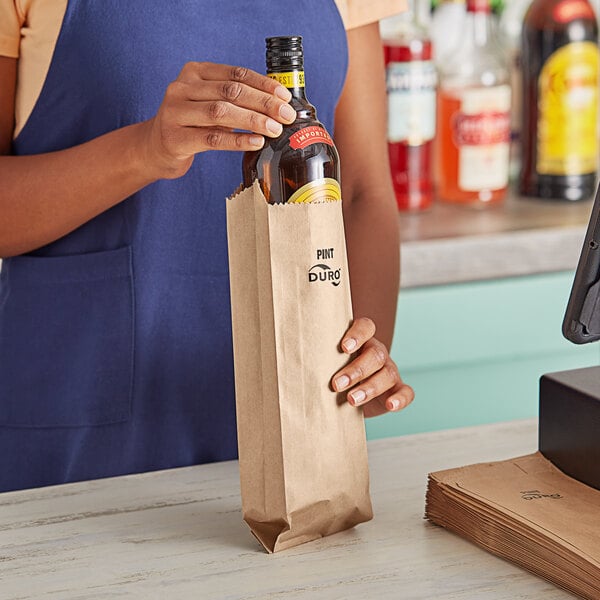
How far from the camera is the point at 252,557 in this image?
29.6 inches

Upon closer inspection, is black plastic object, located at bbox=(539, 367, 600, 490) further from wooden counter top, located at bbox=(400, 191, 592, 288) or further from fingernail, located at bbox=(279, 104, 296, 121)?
wooden counter top, located at bbox=(400, 191, 592, 288)

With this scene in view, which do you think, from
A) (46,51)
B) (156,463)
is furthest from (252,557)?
(46,51)

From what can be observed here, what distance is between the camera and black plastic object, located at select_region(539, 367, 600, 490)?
78 centimetres

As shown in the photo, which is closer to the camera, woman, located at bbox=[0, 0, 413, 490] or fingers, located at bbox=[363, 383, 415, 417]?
fingers, located at bbox=[363, 383, 415, 417]

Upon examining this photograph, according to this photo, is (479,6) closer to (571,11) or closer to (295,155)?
(571,11)

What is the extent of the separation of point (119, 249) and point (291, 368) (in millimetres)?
408

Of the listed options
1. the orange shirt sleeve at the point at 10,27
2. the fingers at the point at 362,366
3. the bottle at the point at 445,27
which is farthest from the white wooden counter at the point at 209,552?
the bottle at the point at 445,27

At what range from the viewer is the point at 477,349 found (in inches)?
65.9

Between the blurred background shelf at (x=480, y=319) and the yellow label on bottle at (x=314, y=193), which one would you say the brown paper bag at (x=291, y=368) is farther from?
the blurred background shelf at (x=480, y=319)

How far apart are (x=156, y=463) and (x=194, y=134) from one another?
0.44 metres

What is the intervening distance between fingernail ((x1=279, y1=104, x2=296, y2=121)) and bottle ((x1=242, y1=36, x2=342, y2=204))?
1cm

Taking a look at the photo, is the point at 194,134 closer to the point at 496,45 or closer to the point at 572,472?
the point at 572,472

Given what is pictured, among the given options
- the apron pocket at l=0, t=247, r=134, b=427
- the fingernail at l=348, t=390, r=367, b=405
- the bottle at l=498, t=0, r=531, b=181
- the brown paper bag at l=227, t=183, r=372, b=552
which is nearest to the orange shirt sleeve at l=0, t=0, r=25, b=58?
the apron pocket at l=0, t=247, r=134, b=427

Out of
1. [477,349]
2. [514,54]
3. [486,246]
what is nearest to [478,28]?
[514,54]
